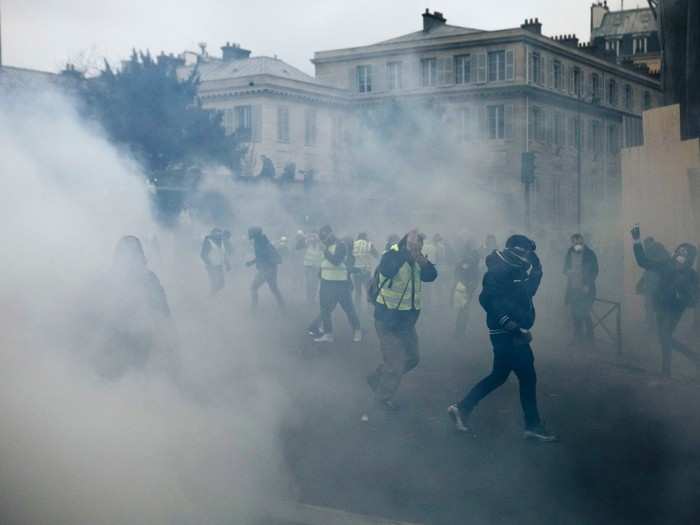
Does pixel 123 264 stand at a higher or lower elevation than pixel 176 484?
higher

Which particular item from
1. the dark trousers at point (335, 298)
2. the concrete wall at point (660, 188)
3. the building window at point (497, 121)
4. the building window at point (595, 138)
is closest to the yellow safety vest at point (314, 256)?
the dark trousers at point (335, 298)

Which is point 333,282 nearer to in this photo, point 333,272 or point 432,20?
point 333,272

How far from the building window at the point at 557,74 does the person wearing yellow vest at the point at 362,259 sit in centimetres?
2128

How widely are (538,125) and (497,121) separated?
6.15 feet

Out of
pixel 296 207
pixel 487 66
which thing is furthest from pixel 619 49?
pixel 296 207

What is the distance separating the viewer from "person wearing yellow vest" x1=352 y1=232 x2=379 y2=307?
1317 cm

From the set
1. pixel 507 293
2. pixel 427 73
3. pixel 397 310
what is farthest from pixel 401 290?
pixel 427 73

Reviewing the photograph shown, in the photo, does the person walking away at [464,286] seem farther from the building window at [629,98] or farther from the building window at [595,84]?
the building window at [595,84]

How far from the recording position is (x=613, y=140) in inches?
1410

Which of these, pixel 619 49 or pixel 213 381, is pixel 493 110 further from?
pixel 619 49

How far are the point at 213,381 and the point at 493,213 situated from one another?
69.6 ft

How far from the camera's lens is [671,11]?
1345 centimetres

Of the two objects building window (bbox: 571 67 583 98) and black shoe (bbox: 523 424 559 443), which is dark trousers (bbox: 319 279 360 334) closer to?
black shoe (bbox: 523 424 559 443)

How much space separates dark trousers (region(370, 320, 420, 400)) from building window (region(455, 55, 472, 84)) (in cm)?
2349
